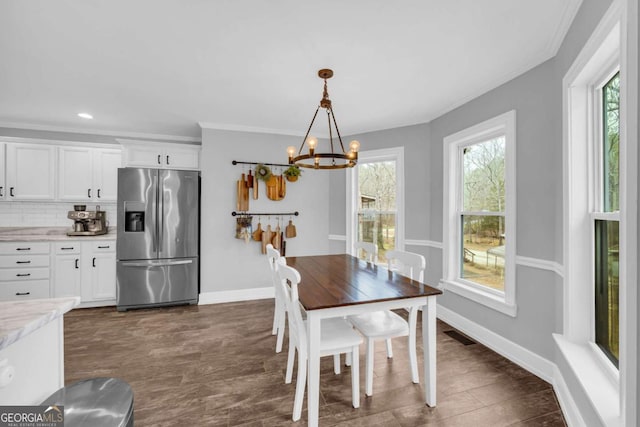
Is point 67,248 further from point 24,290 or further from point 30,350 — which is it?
point 30,350

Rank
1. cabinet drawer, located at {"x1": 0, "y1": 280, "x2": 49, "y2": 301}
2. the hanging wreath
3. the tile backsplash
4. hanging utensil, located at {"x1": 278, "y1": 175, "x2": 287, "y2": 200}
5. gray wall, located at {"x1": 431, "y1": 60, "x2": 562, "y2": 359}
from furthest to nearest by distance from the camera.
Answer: hanging utensil, located at {"x1": 278, "y1": 175, "x2": 287, "y2": 200}, the hanging wreath, the tile backsplash, cabinet drawer, located at {"x1": 0, "y1": 280, "x2": 49, "y2": 301}, gray wall, located at {"x1": 431, "y1": 60, "x2": 562, "y2": 359}

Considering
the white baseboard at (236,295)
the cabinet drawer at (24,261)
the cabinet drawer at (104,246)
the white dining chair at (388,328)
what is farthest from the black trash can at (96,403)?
the cabinet drawer at (24,261)

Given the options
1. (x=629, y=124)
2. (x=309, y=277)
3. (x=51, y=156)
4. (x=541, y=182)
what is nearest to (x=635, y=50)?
(x=629, y=124)

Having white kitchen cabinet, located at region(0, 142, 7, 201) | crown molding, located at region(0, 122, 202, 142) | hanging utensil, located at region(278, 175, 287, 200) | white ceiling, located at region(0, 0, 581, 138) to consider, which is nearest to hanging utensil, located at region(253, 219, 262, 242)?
hanging utensil, located at region(278, 175, 287, 200)

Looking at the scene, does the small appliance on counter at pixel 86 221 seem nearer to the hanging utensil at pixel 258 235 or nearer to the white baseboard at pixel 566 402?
→ the hanging utensil at pixel 258 235

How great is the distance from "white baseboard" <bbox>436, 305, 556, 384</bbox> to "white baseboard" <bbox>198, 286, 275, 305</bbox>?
2422mm

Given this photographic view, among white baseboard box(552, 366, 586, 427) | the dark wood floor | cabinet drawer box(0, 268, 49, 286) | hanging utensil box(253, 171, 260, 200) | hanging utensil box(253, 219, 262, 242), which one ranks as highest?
hanging utensil box(253, 171, 260, 200)

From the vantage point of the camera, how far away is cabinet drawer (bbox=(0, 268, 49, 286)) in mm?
3477

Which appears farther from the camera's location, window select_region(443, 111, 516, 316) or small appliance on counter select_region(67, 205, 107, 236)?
small appliance on counter select_region(67, 205, 107, 236)

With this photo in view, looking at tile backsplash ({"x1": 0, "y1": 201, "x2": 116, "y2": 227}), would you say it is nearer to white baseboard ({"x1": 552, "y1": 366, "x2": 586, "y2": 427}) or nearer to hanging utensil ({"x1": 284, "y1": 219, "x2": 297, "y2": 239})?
hanging utensil ({"x1": 284, "y1": 219, "x2": 297, "y2": 239})

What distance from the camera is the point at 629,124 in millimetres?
1050

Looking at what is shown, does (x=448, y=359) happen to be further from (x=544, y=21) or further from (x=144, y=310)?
(x=144, y=310)

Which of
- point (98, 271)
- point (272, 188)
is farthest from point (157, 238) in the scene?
point (272, 188)

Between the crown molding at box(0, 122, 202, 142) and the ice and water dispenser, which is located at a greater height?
the crown molding at box(0, 122, 202, 142)
